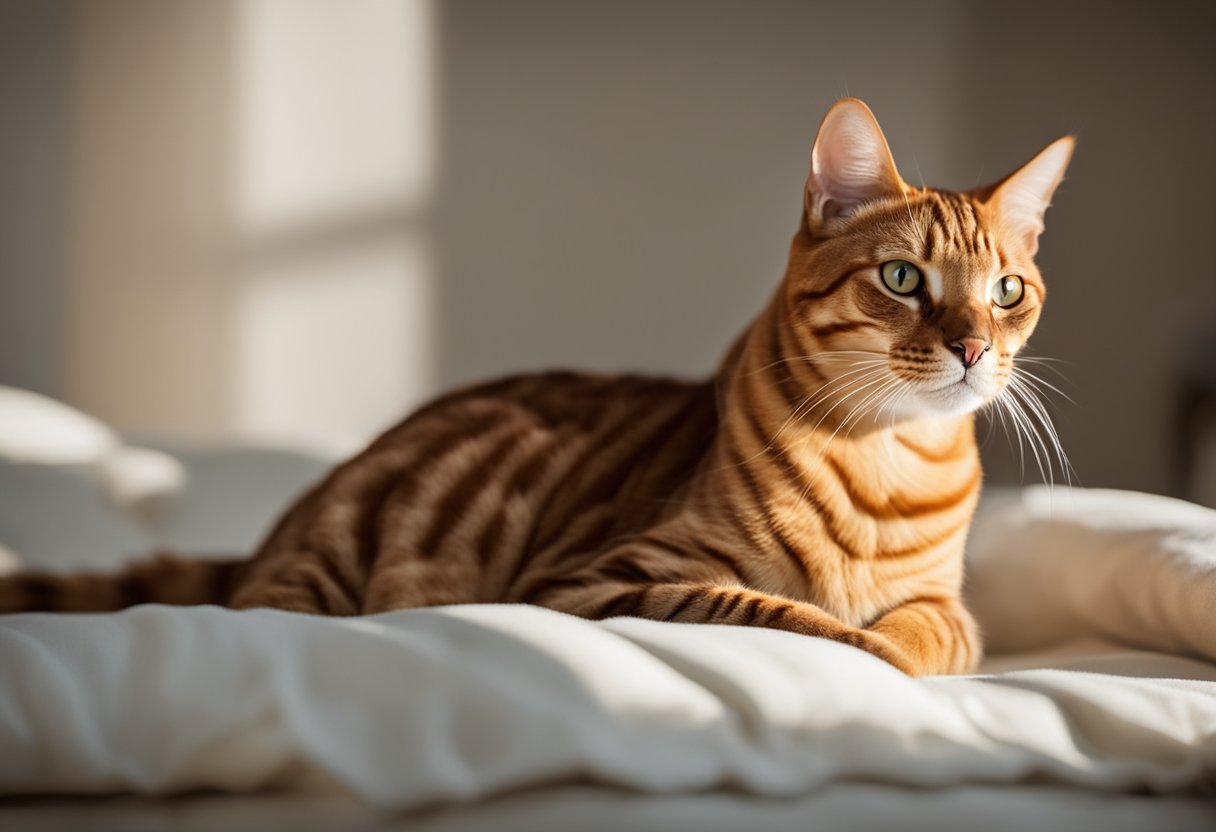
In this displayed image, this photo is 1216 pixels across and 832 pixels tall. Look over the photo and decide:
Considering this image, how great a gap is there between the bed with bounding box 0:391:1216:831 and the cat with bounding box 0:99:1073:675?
0.92ft

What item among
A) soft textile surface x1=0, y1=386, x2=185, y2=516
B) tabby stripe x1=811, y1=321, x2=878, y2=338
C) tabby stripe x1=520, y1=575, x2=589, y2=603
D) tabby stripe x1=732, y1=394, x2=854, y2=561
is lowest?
soft textile surface x1=0, y1=386, x2=185, y2=516

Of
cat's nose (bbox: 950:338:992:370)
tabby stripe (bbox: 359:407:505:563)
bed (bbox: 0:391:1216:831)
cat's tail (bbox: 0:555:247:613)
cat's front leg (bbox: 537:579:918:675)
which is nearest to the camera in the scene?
bed (bbox: 0:391:1216:831)

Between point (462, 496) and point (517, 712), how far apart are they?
902 millimetres

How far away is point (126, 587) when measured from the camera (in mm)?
1587

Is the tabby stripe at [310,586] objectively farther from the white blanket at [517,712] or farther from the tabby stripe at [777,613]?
the tabby stripe at [777,613]

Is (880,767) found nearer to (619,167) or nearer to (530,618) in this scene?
(530,618)

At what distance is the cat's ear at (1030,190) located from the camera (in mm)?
1421

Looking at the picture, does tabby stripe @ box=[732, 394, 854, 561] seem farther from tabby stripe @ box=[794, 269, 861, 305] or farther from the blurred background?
the blurred background

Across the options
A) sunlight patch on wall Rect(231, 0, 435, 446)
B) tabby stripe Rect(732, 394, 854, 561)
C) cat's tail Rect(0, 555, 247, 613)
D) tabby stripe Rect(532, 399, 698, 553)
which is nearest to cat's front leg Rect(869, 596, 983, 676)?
tabby stripe Rect(732, 394, 854, 561)

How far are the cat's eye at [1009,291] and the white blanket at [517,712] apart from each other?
57cm

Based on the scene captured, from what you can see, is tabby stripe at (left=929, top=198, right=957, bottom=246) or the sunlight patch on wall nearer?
tabby stripe at (left=929, top=198, right=957, bottom=246)

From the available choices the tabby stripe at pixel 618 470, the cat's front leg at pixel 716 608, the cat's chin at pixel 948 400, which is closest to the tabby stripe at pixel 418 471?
the tabby stripe at pixel 618 470

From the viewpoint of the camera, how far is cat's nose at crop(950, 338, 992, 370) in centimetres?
126

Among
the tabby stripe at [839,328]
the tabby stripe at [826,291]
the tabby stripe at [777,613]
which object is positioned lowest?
the tabby stripe at [777,613]
